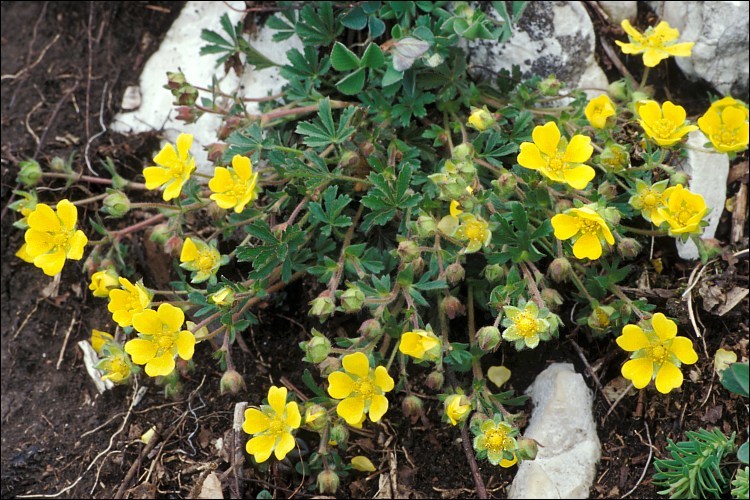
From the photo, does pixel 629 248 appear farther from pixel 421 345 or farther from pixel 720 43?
pixel 720 43

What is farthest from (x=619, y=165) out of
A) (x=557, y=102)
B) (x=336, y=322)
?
(x=336, y=322)

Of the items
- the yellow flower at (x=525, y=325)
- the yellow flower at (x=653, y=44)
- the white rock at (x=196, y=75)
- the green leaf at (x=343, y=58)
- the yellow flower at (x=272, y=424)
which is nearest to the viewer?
the yellow flower at (x=525, y=325)

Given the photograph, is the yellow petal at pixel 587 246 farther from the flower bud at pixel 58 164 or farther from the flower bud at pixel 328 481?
the flower bud at pixel 58 164

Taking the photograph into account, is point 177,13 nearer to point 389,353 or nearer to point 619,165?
point 389,353

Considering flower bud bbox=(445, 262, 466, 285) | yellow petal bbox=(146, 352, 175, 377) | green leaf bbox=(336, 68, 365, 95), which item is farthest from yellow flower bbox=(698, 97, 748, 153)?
yellow petal bbox=(146, 352, 175, 377)

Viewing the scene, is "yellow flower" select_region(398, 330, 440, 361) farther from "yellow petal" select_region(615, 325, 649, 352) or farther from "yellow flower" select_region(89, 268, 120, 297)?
"yellow flower" select_region(89, 268, 120, 297)

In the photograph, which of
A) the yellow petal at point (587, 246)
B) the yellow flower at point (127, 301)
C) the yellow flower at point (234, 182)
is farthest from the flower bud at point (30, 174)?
the yellow petal at point (587, 246)
